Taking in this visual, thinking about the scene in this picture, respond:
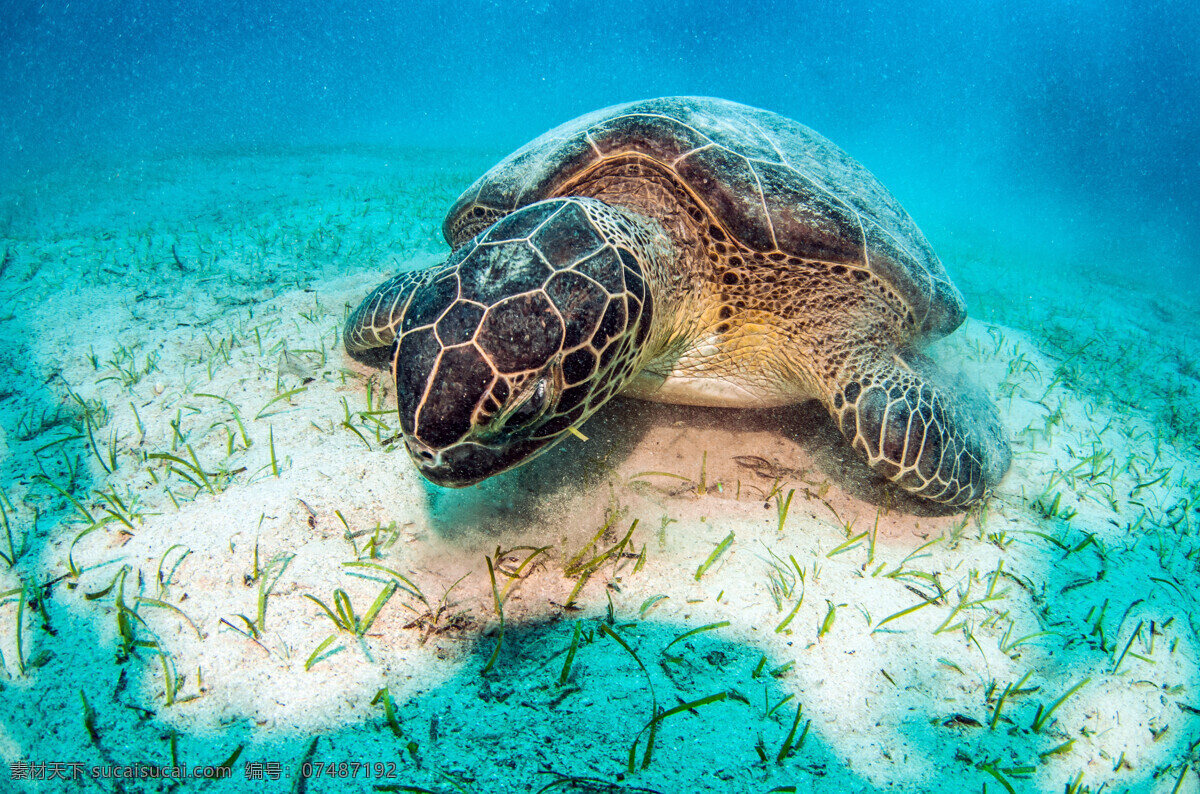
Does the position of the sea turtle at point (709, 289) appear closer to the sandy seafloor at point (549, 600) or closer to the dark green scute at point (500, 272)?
the dark green scute at point (500, 272)

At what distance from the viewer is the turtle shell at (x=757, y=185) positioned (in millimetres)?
2719

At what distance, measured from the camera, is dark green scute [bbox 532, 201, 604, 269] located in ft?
5.90

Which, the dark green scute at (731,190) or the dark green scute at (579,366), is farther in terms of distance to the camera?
the dark green scute at (731,190)

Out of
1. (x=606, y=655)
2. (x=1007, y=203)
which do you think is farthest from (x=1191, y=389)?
(x=1007, y=203)

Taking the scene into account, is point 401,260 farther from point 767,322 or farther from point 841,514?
point 841,514

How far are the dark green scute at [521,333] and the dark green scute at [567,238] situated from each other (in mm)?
204

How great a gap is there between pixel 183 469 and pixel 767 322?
3203 mm

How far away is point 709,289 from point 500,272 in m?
1.53

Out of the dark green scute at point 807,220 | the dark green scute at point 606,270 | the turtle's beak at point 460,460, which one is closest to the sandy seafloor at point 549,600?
the turtle's beak at point 460,460

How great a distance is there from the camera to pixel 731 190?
271cm

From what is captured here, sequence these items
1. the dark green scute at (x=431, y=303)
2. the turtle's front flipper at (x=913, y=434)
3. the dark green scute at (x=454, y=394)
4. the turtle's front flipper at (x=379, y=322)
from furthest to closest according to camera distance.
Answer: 1. the turtle's front flipper at (x=379, y=322)
2. the turtle's front flipper at (x=913, y=434)
3. the dark green scute at (x=431, y=303)
4. the dark green scute at (x=454, y=394)

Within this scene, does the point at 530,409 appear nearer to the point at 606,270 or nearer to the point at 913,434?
the point at 606,270

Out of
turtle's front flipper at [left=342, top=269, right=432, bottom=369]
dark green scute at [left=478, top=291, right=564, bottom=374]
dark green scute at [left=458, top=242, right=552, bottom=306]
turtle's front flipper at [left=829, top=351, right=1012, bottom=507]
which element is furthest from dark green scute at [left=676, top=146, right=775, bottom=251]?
turtle's front flipper at [left=342, top=269, right=432, bottom=369]

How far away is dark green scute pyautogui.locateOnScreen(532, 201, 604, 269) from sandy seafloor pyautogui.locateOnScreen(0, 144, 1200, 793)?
112cm
